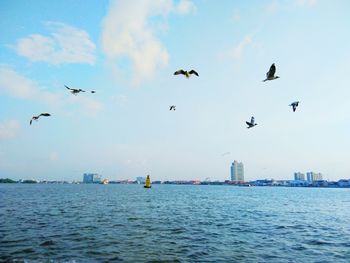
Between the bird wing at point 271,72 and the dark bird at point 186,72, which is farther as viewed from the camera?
the dark bird at point 186,72

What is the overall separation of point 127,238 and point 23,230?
9611mm

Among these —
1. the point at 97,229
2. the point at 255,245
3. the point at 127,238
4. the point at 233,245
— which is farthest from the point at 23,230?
the point at 255,245

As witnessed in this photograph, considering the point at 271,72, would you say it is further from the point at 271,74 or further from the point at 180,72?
the point at 180,72

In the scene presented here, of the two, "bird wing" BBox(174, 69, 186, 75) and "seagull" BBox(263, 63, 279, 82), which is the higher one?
"bird wing" BBox(174, 69, 186, 75)

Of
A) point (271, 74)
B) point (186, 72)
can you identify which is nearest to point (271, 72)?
point (271, 74)

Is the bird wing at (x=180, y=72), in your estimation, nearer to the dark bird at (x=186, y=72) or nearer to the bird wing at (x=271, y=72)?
the dark bird at (x=186, y=72)

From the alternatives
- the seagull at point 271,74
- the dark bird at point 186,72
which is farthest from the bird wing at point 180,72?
the seagull at point 271,74

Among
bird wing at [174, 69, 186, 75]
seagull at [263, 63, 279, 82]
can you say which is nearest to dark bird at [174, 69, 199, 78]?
bird wing at [174, 69, 186, 75]

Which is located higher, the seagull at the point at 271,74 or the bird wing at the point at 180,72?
the bird wing at the point at 180,72

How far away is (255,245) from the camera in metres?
21.1

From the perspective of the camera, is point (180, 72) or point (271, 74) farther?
point (180, 72)

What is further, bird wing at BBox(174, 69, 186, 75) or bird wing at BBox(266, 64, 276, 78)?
bird wing at BBox(174, 69, 186, 75)

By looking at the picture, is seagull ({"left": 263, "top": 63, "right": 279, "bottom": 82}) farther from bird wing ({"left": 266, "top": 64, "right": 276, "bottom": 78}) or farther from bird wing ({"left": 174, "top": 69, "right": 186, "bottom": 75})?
bird wing ({"left": 174, "top": 69, "right": 186, "bottom": 75})

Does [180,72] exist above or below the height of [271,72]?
above
